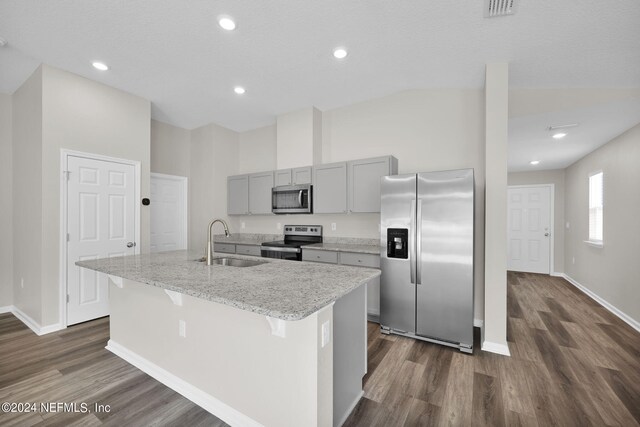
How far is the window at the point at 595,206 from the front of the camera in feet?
14.3

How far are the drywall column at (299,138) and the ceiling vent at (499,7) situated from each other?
96.5 inches

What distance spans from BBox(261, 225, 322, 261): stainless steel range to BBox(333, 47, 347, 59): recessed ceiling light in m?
2.30

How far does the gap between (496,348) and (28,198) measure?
17.6ft

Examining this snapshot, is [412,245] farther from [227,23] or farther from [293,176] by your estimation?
[227,23]

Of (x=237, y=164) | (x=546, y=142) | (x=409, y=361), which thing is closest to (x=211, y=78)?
(x=237, y=164)

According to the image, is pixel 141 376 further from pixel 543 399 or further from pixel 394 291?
pixel 543 399

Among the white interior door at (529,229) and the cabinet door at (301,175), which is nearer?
the cabinet door at (301,175)

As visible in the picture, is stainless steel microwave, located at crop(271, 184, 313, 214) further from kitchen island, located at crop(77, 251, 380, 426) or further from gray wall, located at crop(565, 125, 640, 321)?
gray wall, located at crop(565, 125, 640, 321)

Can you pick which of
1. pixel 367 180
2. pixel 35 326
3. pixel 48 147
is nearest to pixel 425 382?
pixel 367 180

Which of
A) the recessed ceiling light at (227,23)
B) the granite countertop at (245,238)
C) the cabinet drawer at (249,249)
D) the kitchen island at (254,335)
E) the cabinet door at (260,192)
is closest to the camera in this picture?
the kitchen island at (254,335)

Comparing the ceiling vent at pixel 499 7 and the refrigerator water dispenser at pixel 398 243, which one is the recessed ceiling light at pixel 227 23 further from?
the refrigerator water dispenser at pixel 398 243

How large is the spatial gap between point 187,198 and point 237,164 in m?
1.12

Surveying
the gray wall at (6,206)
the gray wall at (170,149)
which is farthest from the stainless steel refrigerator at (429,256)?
the gray wall at (6,206)

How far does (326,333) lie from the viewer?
4.73ft
